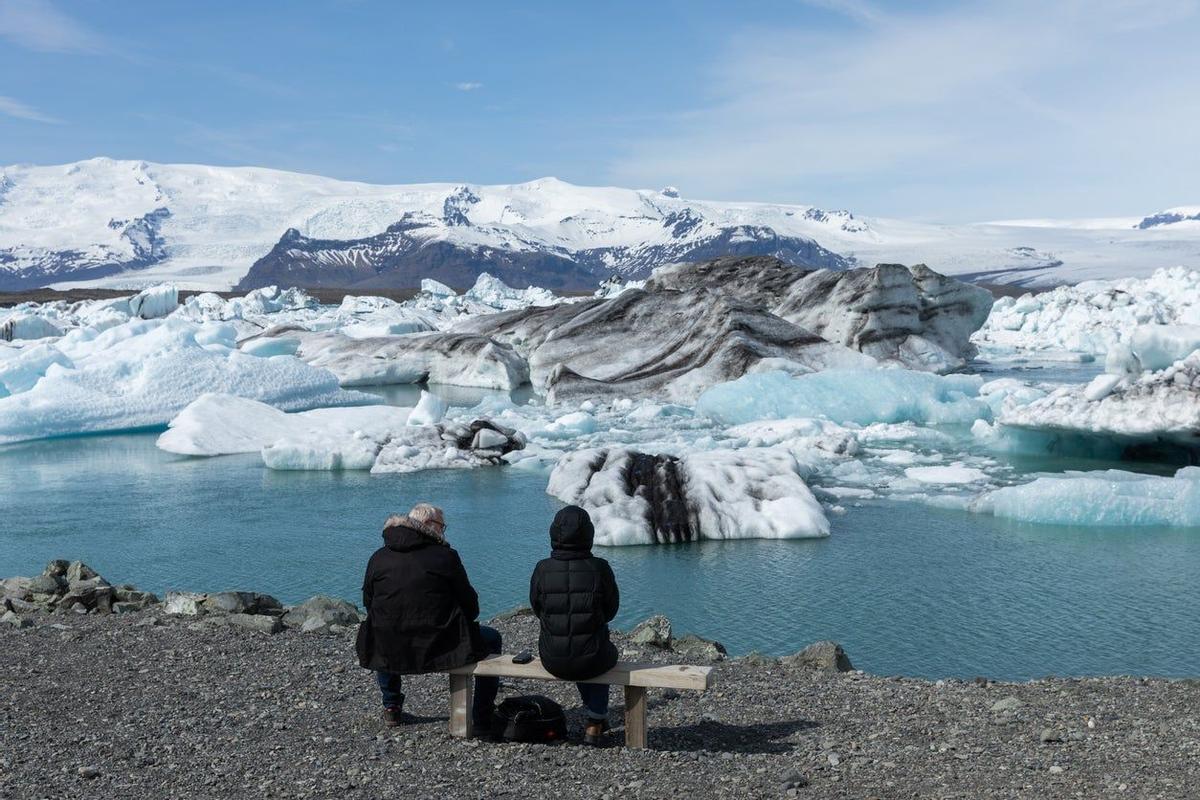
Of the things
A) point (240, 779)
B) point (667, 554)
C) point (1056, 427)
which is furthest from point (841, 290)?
point (240, 779)

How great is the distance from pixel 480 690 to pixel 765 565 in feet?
17.1

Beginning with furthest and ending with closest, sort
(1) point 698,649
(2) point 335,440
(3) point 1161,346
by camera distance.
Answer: (2) point 335,440 → (3) point 1161,346 → (1) point 698,649

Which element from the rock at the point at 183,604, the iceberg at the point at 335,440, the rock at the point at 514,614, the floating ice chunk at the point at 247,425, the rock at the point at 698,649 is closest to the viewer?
the rock at the point at 698,649

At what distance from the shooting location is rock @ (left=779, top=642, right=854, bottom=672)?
6.09m

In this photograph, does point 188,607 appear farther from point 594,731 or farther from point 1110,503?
point 1110,503

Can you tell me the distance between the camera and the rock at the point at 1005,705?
516 cm

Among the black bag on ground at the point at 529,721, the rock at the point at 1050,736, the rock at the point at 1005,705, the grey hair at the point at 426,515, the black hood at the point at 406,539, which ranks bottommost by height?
the rock at the point at 1005,705

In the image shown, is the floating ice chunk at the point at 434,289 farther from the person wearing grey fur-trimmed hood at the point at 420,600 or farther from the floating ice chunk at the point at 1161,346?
the person wearing grey fur-trimmed hood at the point at 420,600

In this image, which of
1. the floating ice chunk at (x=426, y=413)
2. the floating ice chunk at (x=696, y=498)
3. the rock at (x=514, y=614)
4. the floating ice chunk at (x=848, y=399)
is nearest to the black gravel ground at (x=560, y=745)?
the rock at (x=514, y=614)

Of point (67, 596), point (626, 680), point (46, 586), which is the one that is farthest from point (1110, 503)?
point (46, 586)

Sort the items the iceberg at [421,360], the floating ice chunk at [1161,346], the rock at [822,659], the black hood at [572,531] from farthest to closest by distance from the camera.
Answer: the iceberg at [421,360] < the floating ice chunk at [1161,346] < the rock at [822,659] < the black hood at [572,531]

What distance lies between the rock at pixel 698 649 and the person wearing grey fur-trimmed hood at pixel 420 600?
197 cm

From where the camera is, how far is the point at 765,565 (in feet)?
31.4

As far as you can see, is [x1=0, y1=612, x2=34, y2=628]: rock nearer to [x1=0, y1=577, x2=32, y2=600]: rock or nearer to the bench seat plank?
[x1=0, y1=577, x2=32, y2=600]: rock
